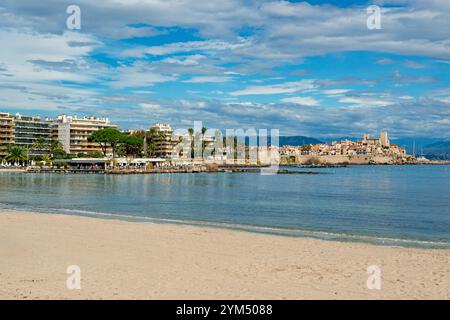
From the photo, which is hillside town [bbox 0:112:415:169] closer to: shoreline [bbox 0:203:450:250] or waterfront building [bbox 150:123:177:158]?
waterfront building [bbox 150:123:177:158]

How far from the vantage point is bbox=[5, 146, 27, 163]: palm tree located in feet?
452

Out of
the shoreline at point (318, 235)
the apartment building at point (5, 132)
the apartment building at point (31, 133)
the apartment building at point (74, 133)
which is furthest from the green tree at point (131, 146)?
the shoreline at point (318, 235)

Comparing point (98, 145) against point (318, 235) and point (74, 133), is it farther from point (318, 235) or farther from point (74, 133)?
point (318, 235)

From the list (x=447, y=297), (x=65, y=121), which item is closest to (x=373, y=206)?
(x=447, y=297)

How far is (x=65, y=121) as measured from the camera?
16125 cm

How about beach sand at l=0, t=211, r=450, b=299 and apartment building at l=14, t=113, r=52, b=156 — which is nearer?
beach sand at l=0, t=211, r=450, b=299

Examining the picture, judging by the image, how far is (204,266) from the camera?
13.1 meters

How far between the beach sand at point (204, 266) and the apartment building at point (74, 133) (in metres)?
146

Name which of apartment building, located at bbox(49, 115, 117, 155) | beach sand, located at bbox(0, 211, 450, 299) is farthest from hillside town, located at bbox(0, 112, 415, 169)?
beach sand, located at bbox(0, 211, 450, 299)

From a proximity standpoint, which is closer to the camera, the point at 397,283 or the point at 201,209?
the point at 397,283

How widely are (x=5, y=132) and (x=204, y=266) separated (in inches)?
5825

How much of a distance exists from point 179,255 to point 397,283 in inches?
245

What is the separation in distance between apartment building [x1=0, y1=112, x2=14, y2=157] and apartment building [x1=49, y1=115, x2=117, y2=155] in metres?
15.4

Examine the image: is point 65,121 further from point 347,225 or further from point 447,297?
point 447,297
